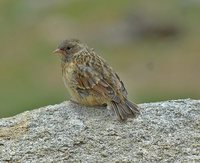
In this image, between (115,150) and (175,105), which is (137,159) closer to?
(115,150)

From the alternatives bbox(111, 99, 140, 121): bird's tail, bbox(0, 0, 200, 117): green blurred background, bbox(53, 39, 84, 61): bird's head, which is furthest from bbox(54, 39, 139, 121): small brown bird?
bbox(0, 0, 200, 117): green blurred background

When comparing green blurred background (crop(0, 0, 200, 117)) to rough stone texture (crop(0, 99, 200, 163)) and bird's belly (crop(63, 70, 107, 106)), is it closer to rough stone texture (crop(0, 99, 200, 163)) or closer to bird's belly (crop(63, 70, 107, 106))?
bird's belly (crop(63, 70, 107, 106))

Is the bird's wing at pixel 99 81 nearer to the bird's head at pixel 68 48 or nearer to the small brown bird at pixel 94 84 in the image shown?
the small brown bird at pixel 94 84

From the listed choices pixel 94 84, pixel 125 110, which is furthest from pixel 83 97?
pixel 125 110

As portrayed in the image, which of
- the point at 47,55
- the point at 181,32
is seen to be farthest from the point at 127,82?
the point at 181,32

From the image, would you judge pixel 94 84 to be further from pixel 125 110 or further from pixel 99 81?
pixel 125 110

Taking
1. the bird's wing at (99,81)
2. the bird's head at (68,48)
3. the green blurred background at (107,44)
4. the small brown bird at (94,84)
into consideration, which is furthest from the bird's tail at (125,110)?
the green blurred background at (107,44)
